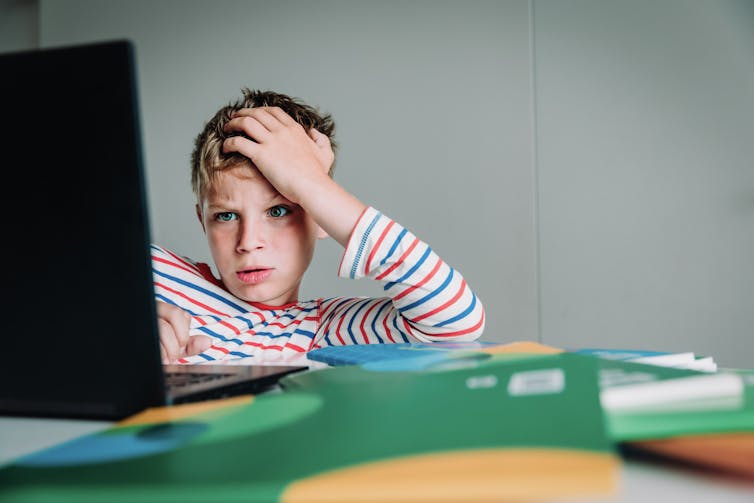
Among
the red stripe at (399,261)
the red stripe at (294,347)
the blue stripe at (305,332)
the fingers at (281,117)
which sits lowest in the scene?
the red stripe at (294,347)

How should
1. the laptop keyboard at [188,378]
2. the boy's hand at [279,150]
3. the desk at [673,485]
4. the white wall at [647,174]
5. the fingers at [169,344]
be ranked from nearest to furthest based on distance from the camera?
the desk at [673,485] < the laptop keyboard at [188,378] < the fingers at [169,344] < the boy's hand at [279,150] < the white wall at [647,174]

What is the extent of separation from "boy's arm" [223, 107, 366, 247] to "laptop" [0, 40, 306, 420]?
46cm

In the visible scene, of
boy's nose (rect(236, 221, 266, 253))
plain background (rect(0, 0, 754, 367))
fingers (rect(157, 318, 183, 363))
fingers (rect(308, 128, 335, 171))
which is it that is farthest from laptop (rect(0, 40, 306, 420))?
plain background (rect(0, 0, 754, 367))

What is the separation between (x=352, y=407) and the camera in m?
0.30

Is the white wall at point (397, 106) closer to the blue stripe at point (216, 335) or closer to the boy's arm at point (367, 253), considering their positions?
the boy's arm at point (367, 253)

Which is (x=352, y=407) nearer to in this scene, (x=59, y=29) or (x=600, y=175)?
(x=600, y=175)

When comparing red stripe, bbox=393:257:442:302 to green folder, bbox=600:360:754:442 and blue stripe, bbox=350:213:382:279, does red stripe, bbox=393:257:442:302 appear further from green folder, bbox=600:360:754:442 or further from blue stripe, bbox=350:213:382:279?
green folder, bbox=600:360:754:442

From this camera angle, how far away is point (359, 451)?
23 cm

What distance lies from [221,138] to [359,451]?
0.86m

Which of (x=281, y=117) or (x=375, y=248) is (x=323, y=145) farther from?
(x=375, y=248)

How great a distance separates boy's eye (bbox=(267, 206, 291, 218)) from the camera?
96 centimetres

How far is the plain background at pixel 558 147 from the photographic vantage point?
174cm

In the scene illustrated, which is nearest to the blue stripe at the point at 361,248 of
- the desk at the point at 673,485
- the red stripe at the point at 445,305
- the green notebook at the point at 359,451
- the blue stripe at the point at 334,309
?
the red stripe at the point at 445,305

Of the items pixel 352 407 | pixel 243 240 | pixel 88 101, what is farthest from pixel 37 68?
pixel 243 240
